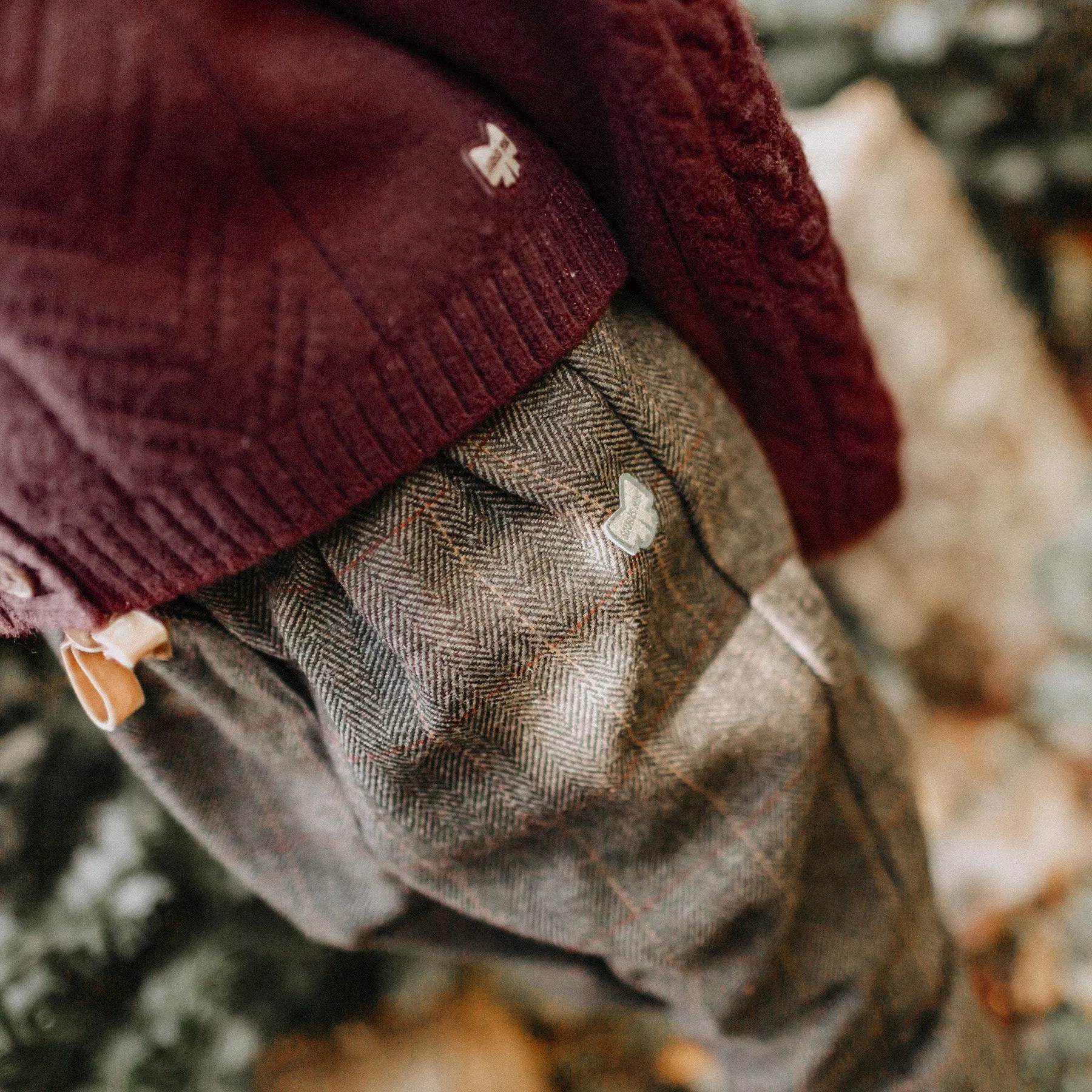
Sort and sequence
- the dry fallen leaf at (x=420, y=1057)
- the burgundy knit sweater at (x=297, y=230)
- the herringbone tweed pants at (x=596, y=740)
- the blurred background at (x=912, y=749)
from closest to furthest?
the burgundy knit sweater at (x=297, y=230) → the herringbone tweed pants at (x=596, y=740) → the blurred background at (x=912, y=749) → the dry fallen leaf at (x=420, y=1057)

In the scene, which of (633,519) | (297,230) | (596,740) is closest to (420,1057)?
(596,740)

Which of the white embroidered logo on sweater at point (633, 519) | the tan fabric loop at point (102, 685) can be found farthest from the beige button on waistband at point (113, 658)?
the white embroidered logo on sweater at point (633, 519)

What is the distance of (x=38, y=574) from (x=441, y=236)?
0.25 m

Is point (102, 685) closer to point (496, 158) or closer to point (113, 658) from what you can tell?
point (113, 658)

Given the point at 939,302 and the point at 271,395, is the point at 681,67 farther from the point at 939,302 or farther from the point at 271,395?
the point at 939,302

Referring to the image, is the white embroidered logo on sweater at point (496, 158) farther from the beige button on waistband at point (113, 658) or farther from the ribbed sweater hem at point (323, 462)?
the beige button on waistband at point (113, 658)

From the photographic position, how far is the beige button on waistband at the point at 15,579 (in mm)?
377

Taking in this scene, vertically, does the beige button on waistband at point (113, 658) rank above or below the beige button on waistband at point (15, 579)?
below

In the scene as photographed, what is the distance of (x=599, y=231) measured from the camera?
0.46 meters

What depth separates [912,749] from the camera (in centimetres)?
108

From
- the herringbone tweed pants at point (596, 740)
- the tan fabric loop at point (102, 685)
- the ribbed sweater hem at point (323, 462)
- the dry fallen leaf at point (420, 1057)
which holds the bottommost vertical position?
the dry fallen leaf at point (420, 1057)

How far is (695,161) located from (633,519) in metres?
0.19

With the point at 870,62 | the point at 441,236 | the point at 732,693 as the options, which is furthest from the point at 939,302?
the point at 441,236

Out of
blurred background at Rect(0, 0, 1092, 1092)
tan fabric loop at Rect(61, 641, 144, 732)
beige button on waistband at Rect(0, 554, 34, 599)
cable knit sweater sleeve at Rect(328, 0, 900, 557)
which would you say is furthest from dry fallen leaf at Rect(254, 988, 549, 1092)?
cable knit sweater sleeve at Rect(328, 0, 900, 557)
